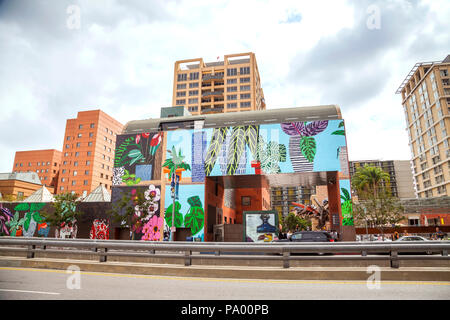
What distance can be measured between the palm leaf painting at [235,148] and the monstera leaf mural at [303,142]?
4758mm

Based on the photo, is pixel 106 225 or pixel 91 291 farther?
pixel 106 225

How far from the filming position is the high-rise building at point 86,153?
89875 mm

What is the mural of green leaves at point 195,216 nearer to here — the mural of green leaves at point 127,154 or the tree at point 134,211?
the tree at point 134,211

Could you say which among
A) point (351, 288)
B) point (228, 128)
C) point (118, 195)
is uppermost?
point (228, 128)

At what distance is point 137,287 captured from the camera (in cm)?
765

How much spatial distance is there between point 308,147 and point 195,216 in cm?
1391

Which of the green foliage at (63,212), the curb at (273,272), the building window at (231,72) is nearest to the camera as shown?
the curb at (273,272)

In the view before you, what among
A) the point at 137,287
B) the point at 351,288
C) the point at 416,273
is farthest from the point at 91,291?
the point at 416,273

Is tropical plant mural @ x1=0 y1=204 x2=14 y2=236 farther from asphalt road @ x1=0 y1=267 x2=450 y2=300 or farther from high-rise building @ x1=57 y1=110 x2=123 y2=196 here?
high-rise building @ x1=57 y1=110 x2=123 y2=196

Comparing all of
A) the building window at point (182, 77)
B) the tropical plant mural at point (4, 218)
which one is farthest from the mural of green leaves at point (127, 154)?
the building window at point (182, 77)

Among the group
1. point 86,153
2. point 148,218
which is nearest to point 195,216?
point 148,218

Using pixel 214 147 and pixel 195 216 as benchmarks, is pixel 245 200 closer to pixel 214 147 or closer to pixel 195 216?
pixel 195 216

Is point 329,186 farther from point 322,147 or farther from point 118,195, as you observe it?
point 118,195
